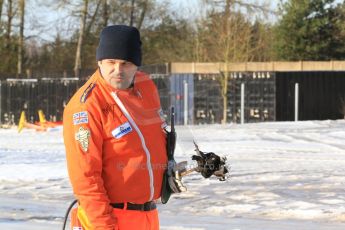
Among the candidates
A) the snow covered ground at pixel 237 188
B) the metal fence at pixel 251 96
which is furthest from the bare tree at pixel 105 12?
the snow covered ground at pixel 237 188

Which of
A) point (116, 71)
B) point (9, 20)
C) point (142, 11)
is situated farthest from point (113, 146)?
point (142, 11)

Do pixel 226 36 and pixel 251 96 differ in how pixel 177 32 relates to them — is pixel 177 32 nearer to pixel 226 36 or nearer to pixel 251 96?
pixel 226 36

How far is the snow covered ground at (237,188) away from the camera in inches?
312

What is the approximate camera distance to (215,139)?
1767cm

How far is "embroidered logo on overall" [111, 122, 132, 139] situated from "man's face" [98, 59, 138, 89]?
0.19 m

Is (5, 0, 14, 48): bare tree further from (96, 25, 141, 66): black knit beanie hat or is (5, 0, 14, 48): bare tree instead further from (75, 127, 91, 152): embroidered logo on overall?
(75, 127, 91, 152): embroidered logo on overall

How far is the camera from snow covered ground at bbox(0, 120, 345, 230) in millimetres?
7934

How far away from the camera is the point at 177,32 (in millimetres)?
40375

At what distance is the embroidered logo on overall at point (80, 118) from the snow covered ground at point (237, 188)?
179 inches

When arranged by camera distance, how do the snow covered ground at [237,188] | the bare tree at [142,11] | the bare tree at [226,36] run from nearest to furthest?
the snow covered ground at [237,188] → the bare tree at [226,36] → the bare tree at [142,11]

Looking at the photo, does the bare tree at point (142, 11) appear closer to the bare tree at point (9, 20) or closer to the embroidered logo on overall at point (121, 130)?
the bare tree at point (9, 20)

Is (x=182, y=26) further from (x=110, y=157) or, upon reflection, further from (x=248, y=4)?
(x=110, y=157)

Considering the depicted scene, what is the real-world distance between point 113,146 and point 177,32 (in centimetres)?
3753

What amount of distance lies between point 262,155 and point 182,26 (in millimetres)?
26791
